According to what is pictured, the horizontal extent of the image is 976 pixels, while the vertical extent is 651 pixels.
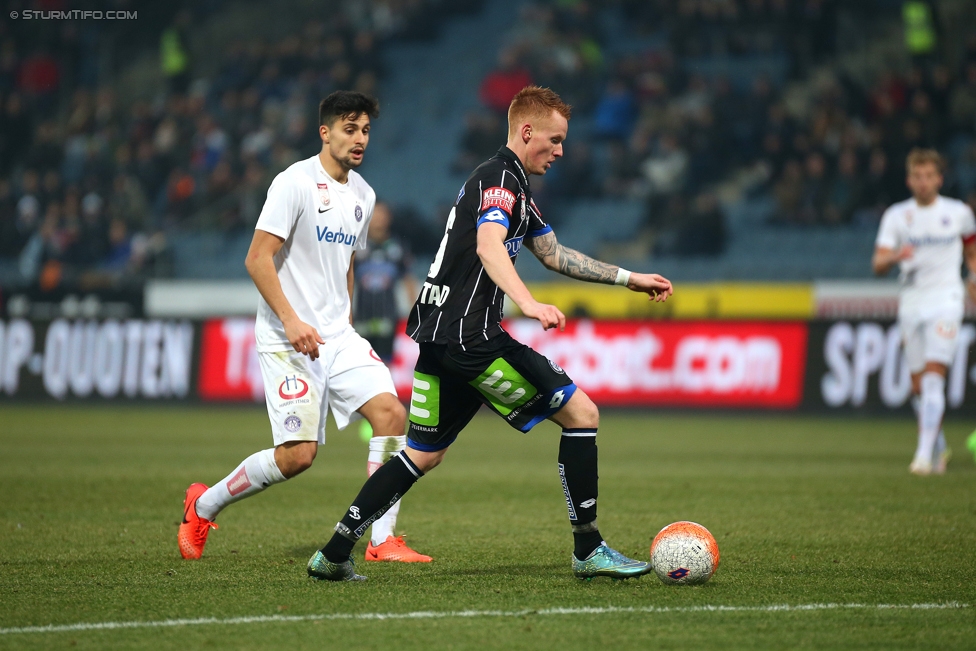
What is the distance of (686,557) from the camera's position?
5.57m

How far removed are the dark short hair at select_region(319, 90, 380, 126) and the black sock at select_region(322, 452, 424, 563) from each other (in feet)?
5.97

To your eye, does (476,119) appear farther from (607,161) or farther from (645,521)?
(645,521)

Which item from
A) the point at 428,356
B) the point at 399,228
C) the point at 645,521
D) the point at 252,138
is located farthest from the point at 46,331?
the point at 428,356

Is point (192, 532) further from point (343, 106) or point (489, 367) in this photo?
point (343, 106)

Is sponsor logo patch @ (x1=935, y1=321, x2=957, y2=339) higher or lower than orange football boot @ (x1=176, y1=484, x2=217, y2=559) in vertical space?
higher

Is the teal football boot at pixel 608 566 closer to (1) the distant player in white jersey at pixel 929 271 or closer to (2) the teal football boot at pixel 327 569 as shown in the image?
(2) the teal football boot at pixel 327 569

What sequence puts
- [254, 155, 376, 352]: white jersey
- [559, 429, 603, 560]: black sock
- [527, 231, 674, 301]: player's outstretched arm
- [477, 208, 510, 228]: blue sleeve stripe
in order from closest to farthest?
[477, 208, 510, 228]: blue sleeve stripe < [559, 429, 603, 560]: black sock < [527, 231, 674, 301]: player's outstretched arm < [254, 155, 376, 352]: white jersey

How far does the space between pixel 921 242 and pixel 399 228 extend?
12.8 meters

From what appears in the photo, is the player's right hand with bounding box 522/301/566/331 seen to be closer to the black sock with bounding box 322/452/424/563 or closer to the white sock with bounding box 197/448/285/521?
the black sock with bounding box 322/452/424/563

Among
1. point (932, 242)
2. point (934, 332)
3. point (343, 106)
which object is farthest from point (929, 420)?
point (343, 106)

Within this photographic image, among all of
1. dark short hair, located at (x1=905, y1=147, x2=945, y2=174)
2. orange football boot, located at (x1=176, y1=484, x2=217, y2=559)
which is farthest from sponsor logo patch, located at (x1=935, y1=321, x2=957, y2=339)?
orange football boot, located at (x1=176, y1=484, x2=217, y2=559)

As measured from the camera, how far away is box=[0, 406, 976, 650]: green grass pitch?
4.65 metres

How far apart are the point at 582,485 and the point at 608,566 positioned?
0.38 meters

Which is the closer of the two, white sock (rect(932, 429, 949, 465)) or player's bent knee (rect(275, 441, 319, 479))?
player's bent knee (rect(275, 441, 319, 479))
